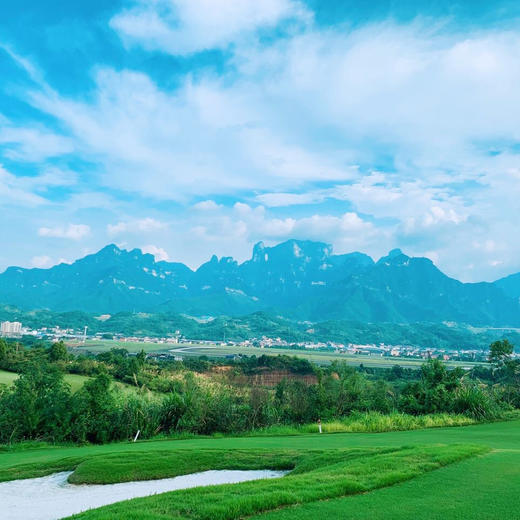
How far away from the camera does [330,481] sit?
616 centimetres

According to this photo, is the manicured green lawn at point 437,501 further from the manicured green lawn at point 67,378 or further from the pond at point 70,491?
the manicured green lawn at point 67,378

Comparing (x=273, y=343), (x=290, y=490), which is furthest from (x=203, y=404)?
(x=273, y=343)

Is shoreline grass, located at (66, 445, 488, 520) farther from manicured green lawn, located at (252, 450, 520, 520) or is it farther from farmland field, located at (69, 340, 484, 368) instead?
farmland field, located at (69, 340, 484, 368)

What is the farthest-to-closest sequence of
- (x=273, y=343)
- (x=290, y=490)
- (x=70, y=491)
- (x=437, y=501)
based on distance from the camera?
(x=273, y=343) → (x=70, y=491) → (x=290, y=490) → (x=437, y=501)

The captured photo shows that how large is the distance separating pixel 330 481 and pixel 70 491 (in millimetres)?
4368

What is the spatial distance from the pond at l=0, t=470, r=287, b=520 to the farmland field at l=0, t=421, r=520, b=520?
0.30 meters

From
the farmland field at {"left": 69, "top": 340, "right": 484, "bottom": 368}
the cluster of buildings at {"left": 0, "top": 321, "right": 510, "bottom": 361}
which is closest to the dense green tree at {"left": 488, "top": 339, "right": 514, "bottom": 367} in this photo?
the farmland field at {"left": 69, "top": 340, "right": 484, "bottom": 368}

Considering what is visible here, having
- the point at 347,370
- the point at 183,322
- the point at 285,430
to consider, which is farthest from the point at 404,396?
the point at 183,322

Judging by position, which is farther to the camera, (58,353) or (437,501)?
(58,353)

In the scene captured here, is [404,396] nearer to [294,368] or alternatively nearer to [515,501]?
[515,501]

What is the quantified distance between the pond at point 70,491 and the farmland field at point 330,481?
30cm

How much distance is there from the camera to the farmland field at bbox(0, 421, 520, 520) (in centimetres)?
503

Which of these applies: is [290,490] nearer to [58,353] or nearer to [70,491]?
[70,491]

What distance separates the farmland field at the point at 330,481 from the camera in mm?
5030
